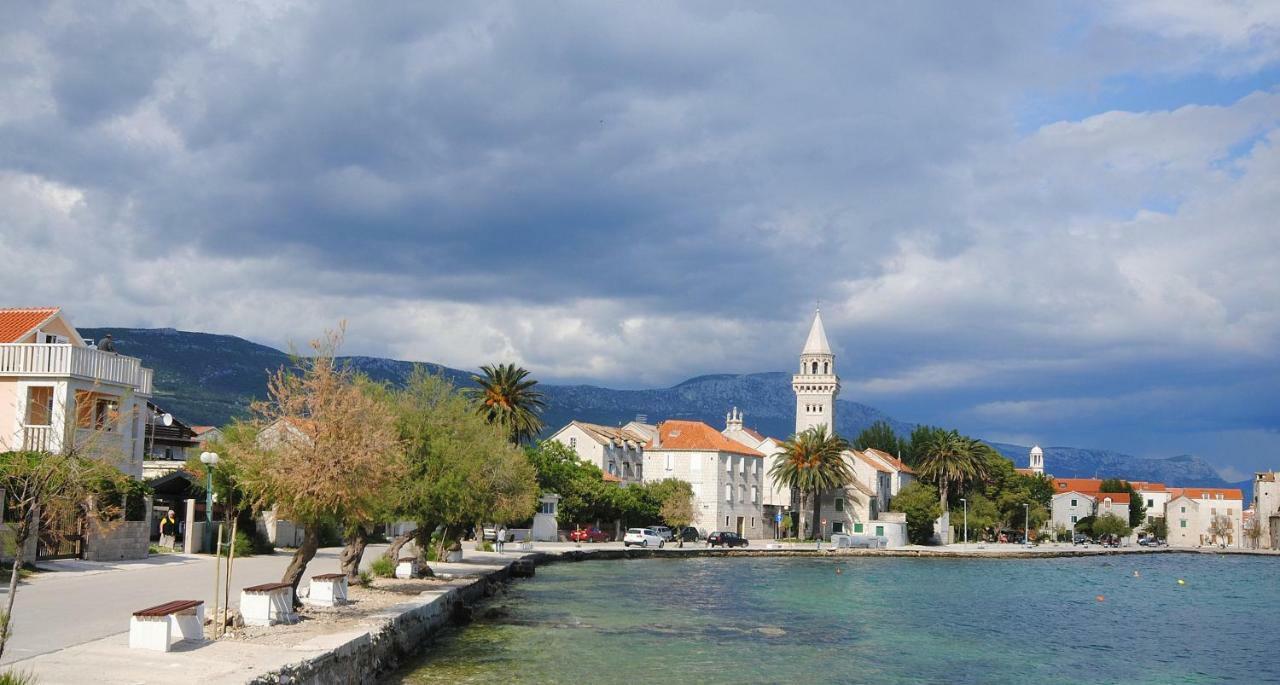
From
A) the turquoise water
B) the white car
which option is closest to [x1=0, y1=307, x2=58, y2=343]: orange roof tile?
→ the turquoise water

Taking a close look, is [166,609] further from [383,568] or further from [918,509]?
[918,509]

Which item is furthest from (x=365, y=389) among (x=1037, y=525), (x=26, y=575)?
(x=1037, y=525)

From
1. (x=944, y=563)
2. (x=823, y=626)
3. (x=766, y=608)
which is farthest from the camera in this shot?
(x=944, y=563)

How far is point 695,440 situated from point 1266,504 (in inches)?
4737

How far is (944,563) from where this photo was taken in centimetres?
9231

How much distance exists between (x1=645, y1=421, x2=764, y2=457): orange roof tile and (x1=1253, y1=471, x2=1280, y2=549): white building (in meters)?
109

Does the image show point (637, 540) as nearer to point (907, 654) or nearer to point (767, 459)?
point (767, 459)

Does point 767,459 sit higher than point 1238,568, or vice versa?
point 767,459

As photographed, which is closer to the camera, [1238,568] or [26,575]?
[26,575]

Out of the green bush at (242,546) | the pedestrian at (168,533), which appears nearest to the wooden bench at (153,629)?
the green bush at (242,546)

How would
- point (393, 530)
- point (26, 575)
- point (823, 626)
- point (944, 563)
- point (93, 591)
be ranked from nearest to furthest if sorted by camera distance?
1. point (93, 591)
2. point (26, 575)
3. point (823, 626)
4. point (393, 530)
5. point (944, 563)

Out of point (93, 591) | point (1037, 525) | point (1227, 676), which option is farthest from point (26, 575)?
point (1037, 525)

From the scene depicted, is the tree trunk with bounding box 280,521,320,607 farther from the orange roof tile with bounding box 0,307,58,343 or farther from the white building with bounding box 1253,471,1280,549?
the white building with bounding box 1253,471,1280,549

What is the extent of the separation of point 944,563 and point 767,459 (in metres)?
36.3
